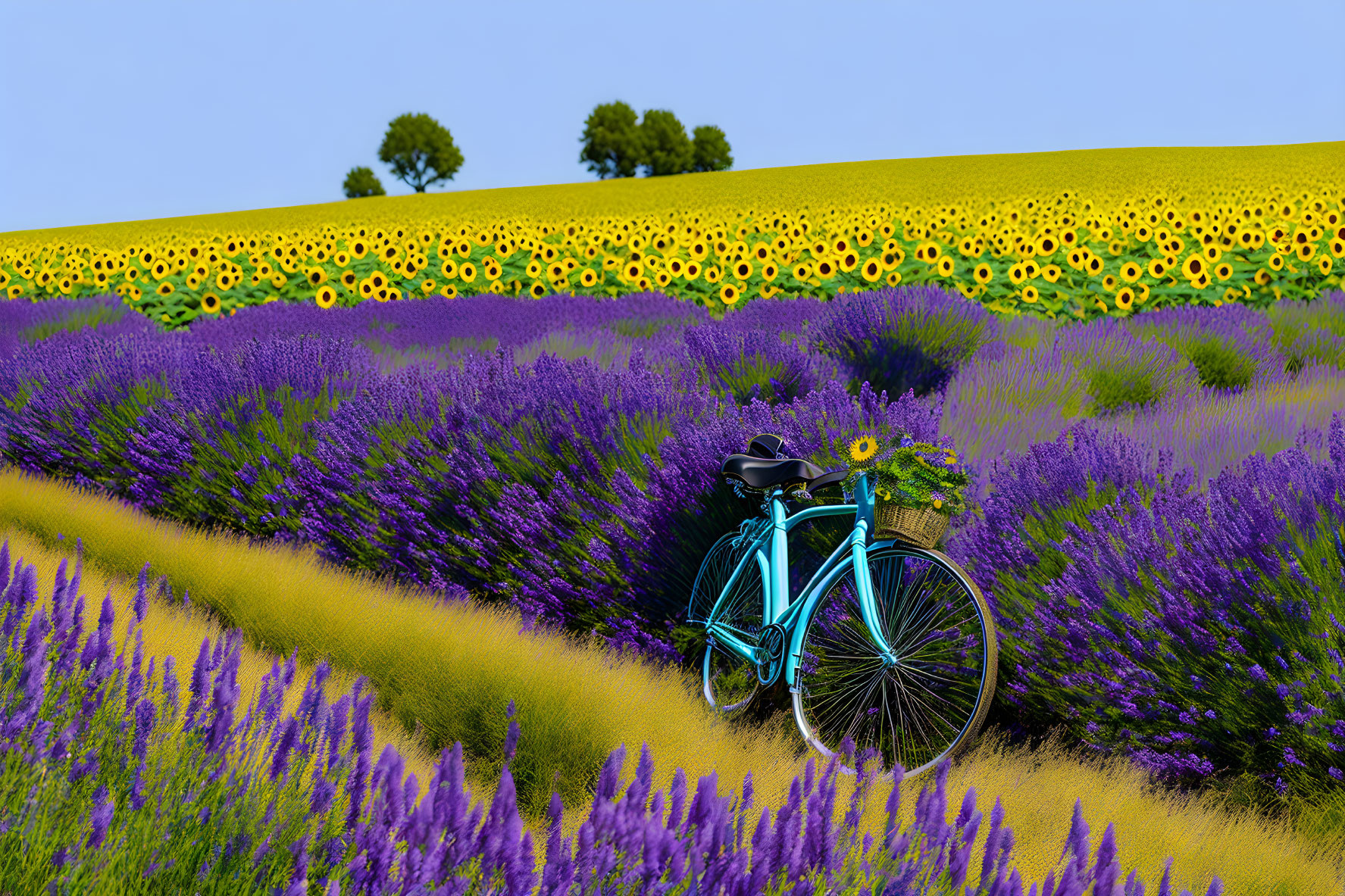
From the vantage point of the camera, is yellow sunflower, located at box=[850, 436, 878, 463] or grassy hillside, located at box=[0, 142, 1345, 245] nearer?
yellow sunflower, located at box=[850, 436, 878, 463]

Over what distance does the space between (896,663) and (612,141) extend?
61456mm

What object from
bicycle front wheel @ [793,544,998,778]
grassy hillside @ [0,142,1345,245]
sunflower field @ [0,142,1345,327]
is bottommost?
bicycle front wheel @ [793,544,998,778]

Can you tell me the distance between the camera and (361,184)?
192 ft

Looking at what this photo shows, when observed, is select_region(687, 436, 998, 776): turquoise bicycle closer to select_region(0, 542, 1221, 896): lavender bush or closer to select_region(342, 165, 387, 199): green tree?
select_region(0, 542, 1221, 896): lavender bush

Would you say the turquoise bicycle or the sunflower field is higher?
the sunflower field

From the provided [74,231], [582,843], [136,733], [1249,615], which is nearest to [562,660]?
[136,733]

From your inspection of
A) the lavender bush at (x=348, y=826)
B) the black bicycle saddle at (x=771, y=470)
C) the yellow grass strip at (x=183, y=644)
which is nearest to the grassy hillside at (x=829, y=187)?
the yellow grass strip at (x=183, y=644)

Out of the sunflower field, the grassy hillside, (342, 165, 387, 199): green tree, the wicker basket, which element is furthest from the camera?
(342, 165, 387, 199): green tree

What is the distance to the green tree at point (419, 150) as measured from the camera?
63219mm

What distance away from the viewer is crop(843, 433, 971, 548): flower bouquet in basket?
2.81m

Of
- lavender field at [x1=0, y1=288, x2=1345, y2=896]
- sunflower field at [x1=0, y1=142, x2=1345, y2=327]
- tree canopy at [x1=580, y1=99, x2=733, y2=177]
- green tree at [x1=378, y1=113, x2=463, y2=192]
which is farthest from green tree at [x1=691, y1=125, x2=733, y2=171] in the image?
lavender field at [x1=0, y1=288, x2=1345, y2=896]

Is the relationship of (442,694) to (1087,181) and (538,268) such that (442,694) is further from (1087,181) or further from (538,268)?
(1087,181)

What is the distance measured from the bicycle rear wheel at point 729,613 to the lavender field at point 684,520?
0.13 meters

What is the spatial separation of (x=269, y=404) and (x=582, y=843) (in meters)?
4.97
